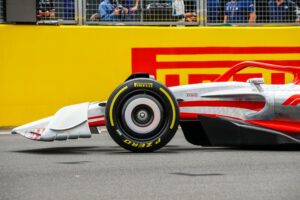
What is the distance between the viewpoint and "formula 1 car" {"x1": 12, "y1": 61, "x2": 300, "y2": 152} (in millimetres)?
9688

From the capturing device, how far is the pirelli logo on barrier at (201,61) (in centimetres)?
1425

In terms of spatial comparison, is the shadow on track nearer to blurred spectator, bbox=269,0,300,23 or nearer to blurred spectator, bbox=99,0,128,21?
blurred spectator, bbox=99,0,128,21

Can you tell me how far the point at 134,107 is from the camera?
32.0ft

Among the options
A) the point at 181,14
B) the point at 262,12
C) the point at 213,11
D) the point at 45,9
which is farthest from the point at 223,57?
the point at 45,9

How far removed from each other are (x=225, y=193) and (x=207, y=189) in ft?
0.77

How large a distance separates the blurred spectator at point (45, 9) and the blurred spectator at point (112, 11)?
2.56 ft

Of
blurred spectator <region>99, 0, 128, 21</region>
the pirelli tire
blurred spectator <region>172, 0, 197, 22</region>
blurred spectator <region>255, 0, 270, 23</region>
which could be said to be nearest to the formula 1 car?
the pirelli tire

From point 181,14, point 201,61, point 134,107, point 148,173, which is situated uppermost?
point 181,14

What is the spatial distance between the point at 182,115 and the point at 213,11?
536cm

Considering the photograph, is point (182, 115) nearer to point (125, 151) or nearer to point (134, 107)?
point (134, 107)

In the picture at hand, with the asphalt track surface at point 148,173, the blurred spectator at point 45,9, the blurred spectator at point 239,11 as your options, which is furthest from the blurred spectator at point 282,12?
the asphalt track surface at point 148,173

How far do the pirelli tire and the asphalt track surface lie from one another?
161 millimetres

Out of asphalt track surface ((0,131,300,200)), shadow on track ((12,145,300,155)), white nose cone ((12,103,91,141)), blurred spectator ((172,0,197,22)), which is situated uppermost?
blurred spectator ((172,0,197,22))

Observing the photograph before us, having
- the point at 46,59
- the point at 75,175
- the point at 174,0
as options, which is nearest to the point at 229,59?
the point at 174,0
